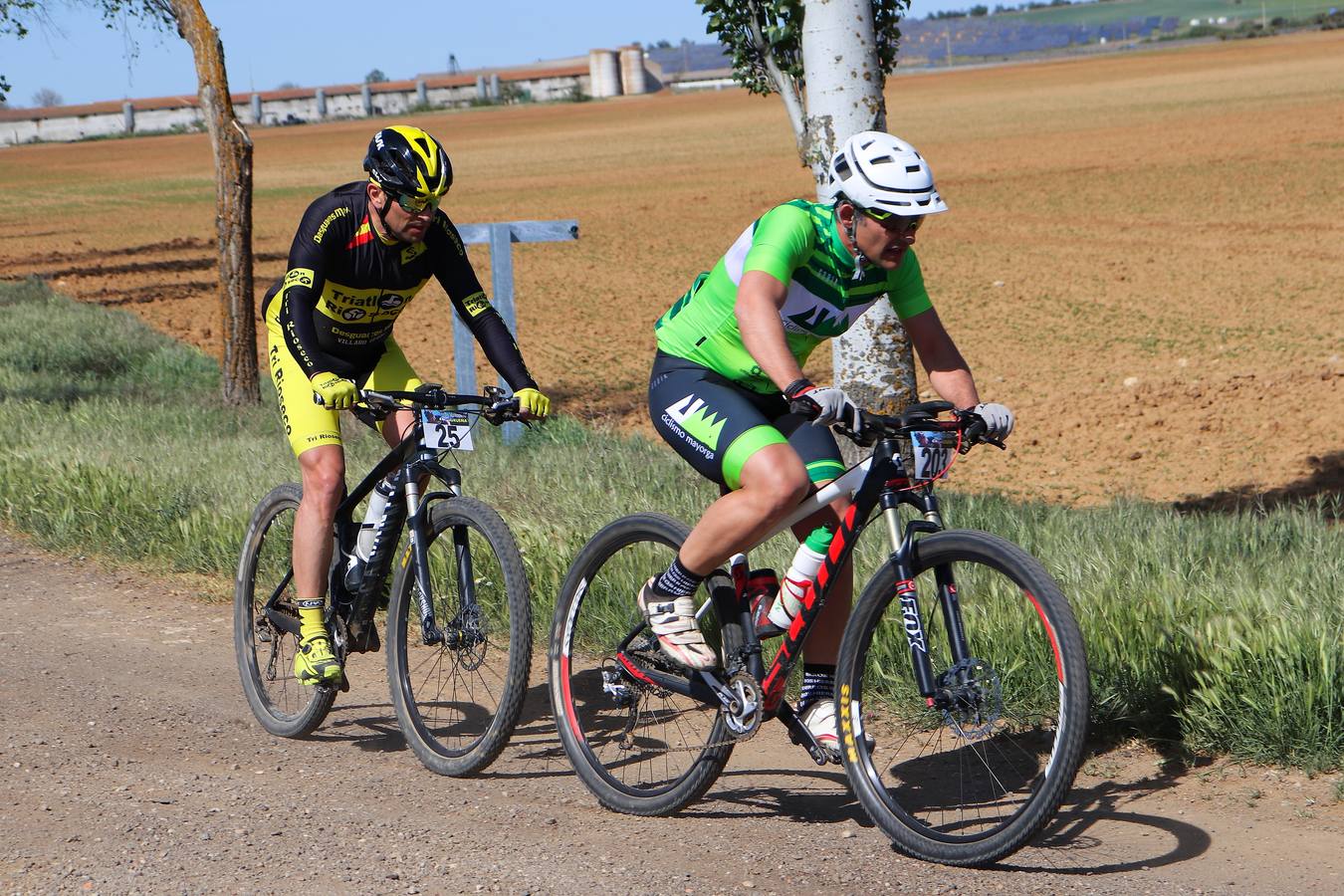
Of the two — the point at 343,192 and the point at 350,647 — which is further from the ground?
the point at 343,192

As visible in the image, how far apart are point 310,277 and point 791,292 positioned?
68.7 inches

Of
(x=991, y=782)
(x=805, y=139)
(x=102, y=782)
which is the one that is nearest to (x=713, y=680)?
(x=991, y=782)

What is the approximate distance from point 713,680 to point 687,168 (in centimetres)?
4090

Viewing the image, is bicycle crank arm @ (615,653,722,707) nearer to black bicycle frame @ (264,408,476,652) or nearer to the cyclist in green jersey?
the cyclist in green jersey

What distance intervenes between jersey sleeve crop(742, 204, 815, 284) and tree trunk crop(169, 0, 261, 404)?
29.0ft

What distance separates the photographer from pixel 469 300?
5.55 metres

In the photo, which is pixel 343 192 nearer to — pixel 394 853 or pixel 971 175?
pixel 394 853

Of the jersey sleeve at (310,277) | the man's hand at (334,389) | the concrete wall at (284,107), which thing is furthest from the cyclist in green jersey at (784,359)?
the concrete wall at (284,107)

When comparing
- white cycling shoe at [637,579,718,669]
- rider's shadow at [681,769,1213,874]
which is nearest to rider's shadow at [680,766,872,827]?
rider's shadow at [681,769,1213,874]

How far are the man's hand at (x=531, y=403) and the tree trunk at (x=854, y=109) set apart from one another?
3.07 m

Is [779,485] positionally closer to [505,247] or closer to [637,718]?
[637,718]

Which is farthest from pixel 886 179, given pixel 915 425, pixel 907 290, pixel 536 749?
pixel 536 749

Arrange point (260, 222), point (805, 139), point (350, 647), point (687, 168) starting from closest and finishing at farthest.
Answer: point (350, 647) < point (805, 139) < point (260, 222) < point (687, 168)

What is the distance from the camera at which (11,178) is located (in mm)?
59156
